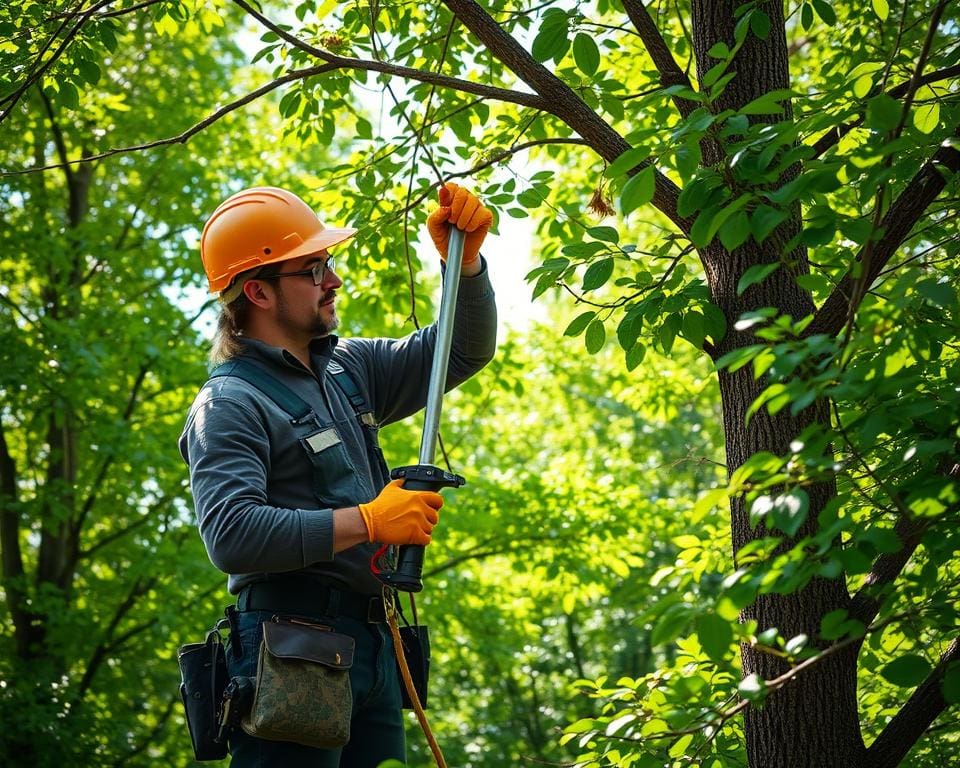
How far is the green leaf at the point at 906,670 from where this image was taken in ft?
6.36

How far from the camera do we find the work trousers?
275 cm

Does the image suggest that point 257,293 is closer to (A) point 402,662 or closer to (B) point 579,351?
(A) point 402,662

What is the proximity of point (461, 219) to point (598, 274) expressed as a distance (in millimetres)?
655

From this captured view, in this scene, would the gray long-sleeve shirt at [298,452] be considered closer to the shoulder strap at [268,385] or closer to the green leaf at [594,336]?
the shoulder strap at [268,385]

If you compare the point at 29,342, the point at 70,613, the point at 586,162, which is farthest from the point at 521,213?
the point at 70,613

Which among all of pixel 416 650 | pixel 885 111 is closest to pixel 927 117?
pixel 885 111

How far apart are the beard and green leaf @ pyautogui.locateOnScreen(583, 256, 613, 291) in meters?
0.83

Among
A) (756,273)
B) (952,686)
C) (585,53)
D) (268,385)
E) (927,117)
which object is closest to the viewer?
(952,686)

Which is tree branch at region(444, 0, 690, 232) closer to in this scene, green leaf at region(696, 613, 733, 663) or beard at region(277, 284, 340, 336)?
beard at region(277, 284, 340, 336)

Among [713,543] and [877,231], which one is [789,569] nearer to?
[877,231]

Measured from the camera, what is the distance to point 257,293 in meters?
3.27

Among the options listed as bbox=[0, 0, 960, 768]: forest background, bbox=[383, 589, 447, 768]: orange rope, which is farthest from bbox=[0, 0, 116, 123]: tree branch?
bbox=[383, 589, 447, 768]: orange rope

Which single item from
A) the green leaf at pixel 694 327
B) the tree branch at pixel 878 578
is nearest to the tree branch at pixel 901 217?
the green leaf at pixel 694 327

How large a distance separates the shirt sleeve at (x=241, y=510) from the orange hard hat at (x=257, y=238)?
64 centimetres
